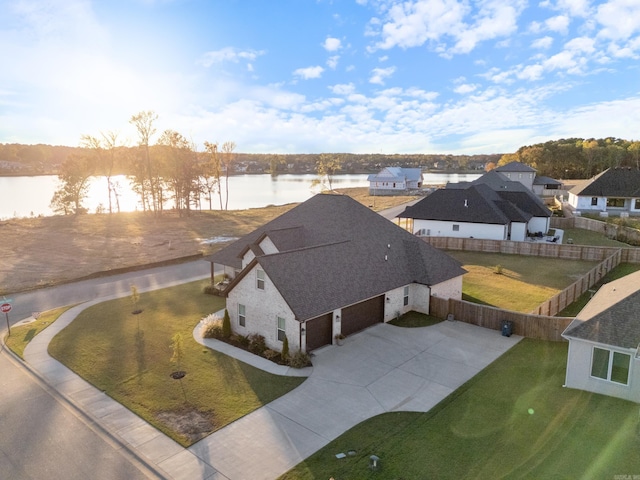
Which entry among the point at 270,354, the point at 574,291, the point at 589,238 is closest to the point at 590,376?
the point at 574,291

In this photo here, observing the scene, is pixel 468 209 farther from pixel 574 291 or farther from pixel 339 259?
pixel 339 259

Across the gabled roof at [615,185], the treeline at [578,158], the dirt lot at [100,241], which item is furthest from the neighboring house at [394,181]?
the gabled roof at [615,185]

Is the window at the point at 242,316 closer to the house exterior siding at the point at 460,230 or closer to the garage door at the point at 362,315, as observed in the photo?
the garage door at the point at 362,315

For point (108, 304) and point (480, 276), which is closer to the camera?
point (108, 304)

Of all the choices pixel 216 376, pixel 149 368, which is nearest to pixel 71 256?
pixel 149 368

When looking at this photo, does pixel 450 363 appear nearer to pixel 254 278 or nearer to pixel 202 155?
pixel 254 278

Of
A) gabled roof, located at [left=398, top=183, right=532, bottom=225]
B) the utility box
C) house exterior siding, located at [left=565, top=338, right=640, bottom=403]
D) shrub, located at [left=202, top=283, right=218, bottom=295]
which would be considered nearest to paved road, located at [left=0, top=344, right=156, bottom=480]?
shrub, located at [left=202, top=283, right=218, bottom=295]
